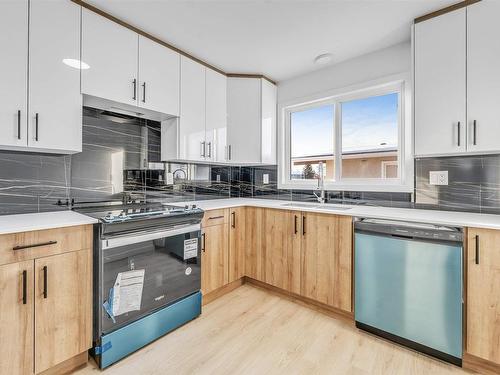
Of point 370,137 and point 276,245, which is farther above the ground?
point 370,137

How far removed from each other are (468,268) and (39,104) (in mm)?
2827

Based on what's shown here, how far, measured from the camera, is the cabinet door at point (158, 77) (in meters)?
2.06

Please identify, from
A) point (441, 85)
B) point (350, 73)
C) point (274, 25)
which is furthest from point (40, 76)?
point (441, 85)

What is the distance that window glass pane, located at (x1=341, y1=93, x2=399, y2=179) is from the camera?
94.6 inches

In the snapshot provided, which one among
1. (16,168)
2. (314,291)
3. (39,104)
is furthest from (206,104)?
(314,291)

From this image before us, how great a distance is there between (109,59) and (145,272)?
5.22 feet

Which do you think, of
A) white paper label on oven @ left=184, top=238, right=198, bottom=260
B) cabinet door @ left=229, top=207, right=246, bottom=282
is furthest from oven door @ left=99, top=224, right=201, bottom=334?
cabinet door @ left=229, top=207, right=246, bottom=282

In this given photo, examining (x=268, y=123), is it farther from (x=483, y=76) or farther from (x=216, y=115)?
(x=483, y=76)

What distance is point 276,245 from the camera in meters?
2.39

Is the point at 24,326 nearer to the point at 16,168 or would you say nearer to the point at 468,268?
the point at 16,168

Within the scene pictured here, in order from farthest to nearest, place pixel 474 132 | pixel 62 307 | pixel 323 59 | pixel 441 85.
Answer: pixel 323 59
pixel 441 85
pixel 474 132
pixel 62 307

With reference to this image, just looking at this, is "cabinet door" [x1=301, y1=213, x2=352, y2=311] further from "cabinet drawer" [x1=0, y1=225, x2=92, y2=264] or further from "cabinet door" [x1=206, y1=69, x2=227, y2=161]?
"cabinet drawer" [x1=0, y1=225, x2=92, y2=264]

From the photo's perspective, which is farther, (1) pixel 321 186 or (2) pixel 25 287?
(1) pixel 321 186

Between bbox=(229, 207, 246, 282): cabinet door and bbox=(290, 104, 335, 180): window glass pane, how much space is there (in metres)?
0.94
